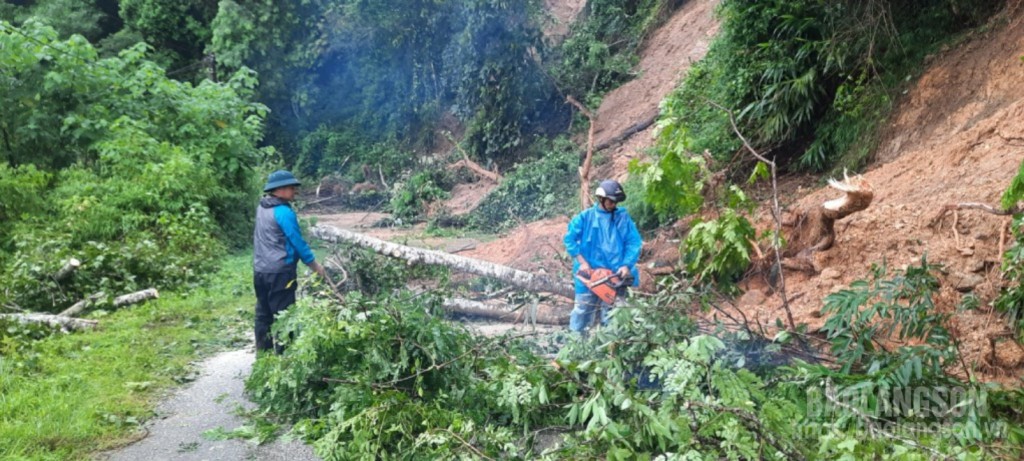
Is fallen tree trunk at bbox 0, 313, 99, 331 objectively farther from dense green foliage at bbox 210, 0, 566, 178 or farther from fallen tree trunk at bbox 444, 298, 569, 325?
dense green foliage at bbox 210, 0, 566, 178

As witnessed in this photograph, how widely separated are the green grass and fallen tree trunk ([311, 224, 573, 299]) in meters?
1.58

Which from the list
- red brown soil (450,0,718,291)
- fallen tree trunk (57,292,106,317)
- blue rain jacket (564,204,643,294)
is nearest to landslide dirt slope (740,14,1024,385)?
blue rain jacket (564,204,643,294)

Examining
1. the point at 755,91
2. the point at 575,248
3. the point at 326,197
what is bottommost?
the point at 326,197

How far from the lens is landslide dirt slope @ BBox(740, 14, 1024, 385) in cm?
475

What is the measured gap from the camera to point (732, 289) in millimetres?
6348

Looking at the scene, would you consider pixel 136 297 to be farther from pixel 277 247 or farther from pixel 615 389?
pixel 615 389

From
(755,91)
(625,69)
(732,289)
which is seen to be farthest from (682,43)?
(732,289)

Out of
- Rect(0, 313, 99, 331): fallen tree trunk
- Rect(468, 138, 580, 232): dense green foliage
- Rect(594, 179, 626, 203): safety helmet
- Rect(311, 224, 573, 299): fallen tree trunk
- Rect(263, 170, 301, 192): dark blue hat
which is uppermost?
Rect(263, 170, 301, 192): dark blue hat

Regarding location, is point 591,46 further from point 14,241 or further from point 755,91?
point 14,241

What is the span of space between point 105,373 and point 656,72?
43.2ft

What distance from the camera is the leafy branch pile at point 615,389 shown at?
3188mm

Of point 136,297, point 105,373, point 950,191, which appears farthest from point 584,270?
point 136,297

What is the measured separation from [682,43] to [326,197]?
10055mm

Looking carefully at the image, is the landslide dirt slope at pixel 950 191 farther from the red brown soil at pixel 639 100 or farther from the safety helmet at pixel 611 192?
the red brown soil at pixel 639 100
